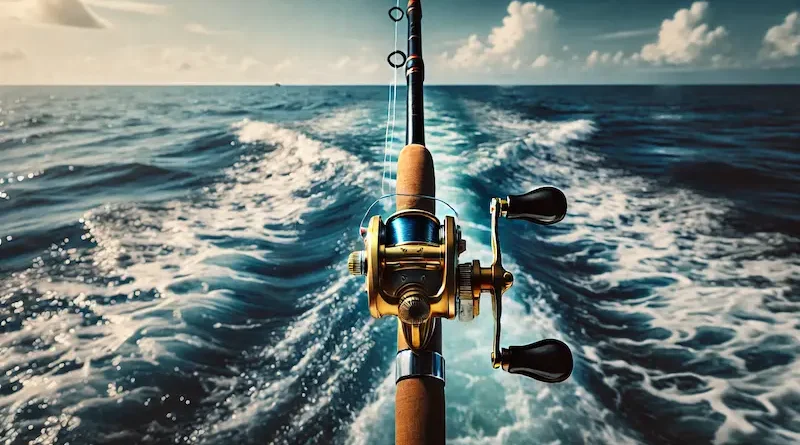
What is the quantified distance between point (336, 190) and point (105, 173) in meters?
4.08

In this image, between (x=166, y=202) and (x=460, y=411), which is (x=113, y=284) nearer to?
(x=166, y=202)

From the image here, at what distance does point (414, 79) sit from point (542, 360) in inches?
39.3

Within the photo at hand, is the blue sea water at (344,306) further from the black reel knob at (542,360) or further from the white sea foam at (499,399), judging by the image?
the black reel knob at (542,360)

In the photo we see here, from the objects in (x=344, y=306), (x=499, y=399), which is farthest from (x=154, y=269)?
(x=499, y=399)

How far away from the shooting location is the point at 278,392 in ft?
8.34

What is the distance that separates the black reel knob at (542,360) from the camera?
87 cm

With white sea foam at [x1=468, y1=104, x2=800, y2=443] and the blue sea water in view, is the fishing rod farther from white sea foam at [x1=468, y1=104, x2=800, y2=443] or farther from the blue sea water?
white sea foam at [x1=468, y1=104, x2=800, y2=443]

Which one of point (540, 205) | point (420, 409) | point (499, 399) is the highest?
point (540, 205)

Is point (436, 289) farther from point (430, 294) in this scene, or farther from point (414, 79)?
point (414, 79)

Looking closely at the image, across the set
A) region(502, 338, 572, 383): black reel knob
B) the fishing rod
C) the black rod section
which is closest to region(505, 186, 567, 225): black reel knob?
the fishing rod

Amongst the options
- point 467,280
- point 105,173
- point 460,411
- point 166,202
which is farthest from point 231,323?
point 105,173

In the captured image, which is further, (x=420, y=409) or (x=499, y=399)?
(x=499, y=399)

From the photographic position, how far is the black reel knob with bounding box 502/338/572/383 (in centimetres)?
87

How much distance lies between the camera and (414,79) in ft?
4.99
